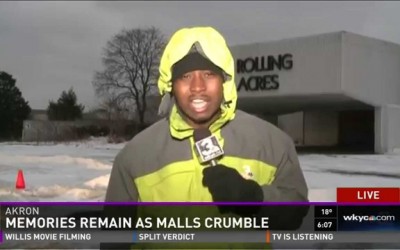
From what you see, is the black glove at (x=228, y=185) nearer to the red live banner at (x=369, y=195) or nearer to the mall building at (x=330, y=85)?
the red live banner at (x=369, y=195)

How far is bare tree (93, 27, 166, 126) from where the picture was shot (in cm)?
242

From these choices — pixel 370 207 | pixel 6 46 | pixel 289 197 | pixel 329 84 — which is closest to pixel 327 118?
pixel 329 84

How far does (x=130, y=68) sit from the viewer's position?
8.05ft

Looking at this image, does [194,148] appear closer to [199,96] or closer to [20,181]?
[199,96]

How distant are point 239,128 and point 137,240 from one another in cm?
62

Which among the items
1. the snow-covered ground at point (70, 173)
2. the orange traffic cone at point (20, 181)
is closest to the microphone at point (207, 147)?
the snow-covered ground at point (70, 173)

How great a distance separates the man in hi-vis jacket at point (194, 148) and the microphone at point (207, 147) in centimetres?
2

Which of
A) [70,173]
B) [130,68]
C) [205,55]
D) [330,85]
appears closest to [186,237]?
[205,55]

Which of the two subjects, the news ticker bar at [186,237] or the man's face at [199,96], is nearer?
the man's face at [199,96]

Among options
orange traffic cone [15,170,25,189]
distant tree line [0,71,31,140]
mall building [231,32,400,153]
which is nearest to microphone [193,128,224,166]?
distant tree line [0,71,31,140]

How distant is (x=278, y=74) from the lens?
1002 centimetres

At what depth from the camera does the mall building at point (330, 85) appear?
19.0ft

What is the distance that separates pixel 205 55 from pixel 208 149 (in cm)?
28

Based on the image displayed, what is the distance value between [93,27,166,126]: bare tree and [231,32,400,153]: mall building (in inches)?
99.5
